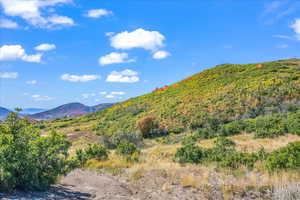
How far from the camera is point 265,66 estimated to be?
147 ft

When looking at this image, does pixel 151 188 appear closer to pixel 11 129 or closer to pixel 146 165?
pixel 146 165

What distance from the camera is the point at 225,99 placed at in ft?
105

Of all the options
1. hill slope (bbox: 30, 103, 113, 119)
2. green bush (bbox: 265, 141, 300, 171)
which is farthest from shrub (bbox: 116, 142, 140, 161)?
hill slope (bbox: 30, 103, 113, 119)

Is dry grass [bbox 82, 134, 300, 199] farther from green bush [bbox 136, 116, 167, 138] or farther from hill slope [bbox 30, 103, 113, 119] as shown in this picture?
hill slope [bbox 30, 103, 113, 119]

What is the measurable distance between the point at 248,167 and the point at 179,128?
18965mm

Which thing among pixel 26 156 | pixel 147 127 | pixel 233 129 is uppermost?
pixel 147 127

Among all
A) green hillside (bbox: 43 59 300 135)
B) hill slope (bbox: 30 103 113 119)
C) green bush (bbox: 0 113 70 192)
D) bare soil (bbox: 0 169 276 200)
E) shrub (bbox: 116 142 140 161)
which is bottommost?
bare soil (bbox: 0 169 276 200)

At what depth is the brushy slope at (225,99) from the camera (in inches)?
1038

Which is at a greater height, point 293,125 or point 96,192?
point 293,125

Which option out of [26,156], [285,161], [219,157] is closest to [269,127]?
[219,157]

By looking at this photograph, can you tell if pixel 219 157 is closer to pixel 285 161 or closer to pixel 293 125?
pixel 285 161

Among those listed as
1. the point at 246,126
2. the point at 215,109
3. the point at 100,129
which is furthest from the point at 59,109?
the point at 246,126

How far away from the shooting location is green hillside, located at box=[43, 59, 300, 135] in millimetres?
26219

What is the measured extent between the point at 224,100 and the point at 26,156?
29143mm
